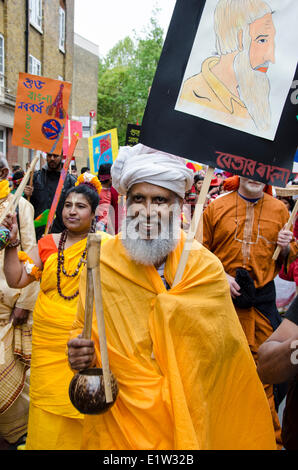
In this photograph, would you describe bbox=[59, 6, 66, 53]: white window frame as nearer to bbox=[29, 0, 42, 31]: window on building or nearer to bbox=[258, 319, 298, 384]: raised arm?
bbox=[29, 0, 42, 31]: window on building

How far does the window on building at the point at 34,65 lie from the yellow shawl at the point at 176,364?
1840cm

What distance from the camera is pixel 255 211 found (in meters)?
4.00

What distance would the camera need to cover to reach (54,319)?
3195 mm

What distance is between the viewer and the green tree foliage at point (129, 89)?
35.6 m

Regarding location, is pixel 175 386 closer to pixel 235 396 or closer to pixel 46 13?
pixel 235 396

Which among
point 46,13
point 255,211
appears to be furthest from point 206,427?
point 46,13

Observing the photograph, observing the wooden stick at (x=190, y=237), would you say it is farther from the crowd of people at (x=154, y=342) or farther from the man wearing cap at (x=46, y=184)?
the man wearing cap at (x=46, y=184)

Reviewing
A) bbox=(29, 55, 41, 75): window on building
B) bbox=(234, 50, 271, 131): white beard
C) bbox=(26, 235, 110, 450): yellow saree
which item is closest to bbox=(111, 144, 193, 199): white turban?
bbox=(234, 50, 271, 131): white beard

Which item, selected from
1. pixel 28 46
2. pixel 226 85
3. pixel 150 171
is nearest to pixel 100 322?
pixel 150 171

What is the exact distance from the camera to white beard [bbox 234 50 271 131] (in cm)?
221

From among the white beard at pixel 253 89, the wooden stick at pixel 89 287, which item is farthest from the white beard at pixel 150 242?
the white beard at pixel 253 89

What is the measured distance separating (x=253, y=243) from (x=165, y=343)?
82.3 inches

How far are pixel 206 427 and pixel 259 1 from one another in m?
2.07

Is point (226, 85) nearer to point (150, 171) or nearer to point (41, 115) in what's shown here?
point (150, 171)
